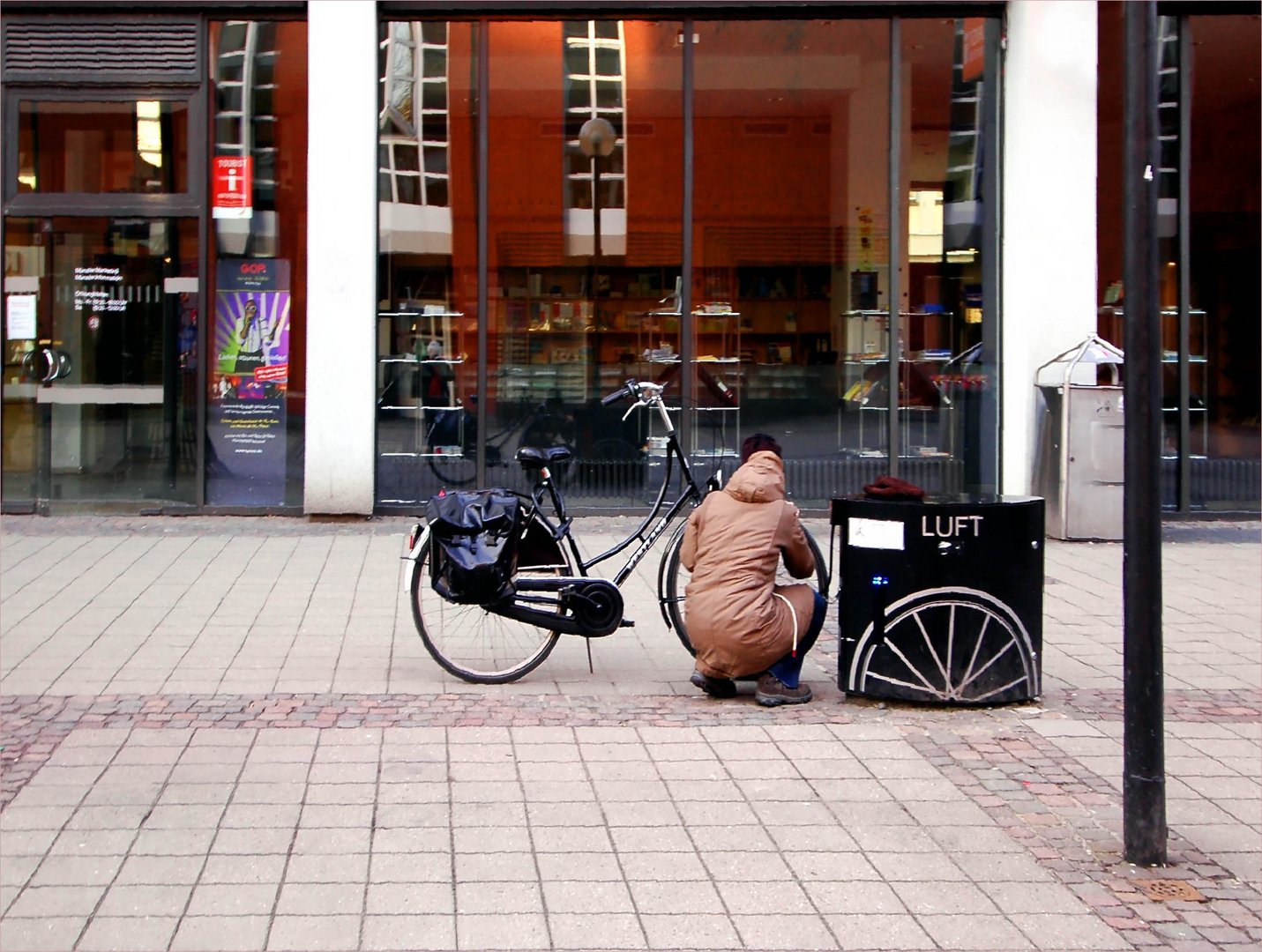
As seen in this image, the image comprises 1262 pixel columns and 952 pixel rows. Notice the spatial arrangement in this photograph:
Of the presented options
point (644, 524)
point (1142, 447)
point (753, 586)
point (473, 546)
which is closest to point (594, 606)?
point (644, 524)

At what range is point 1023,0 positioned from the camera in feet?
42.0

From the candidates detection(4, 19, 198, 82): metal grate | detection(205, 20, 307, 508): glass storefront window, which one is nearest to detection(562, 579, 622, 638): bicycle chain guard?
detection(205, 20, 307, 508): glass storefront window

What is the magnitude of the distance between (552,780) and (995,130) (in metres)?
9.06

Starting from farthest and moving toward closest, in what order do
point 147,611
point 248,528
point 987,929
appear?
point 248,528 → point 147,611 → point 987,929

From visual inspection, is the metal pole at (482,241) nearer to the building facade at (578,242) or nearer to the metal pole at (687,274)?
the building facade at (578,242)

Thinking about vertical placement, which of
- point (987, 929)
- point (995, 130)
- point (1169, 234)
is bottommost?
point (987, 929)

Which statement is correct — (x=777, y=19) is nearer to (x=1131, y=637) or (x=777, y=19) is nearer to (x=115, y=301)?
(x=115, y=301)

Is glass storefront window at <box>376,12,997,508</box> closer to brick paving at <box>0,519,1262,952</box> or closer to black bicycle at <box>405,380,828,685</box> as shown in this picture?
brick paving at <box>0,519,1262,952</box>

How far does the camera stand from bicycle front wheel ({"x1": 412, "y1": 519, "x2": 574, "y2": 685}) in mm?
7441

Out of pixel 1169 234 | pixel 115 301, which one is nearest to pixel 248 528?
pixel 115 301

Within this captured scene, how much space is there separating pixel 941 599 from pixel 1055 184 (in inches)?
272

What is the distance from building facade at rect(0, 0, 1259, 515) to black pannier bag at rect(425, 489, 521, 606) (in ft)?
17.9

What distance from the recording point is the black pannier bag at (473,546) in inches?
284

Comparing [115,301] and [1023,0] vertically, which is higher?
[1023,0]
